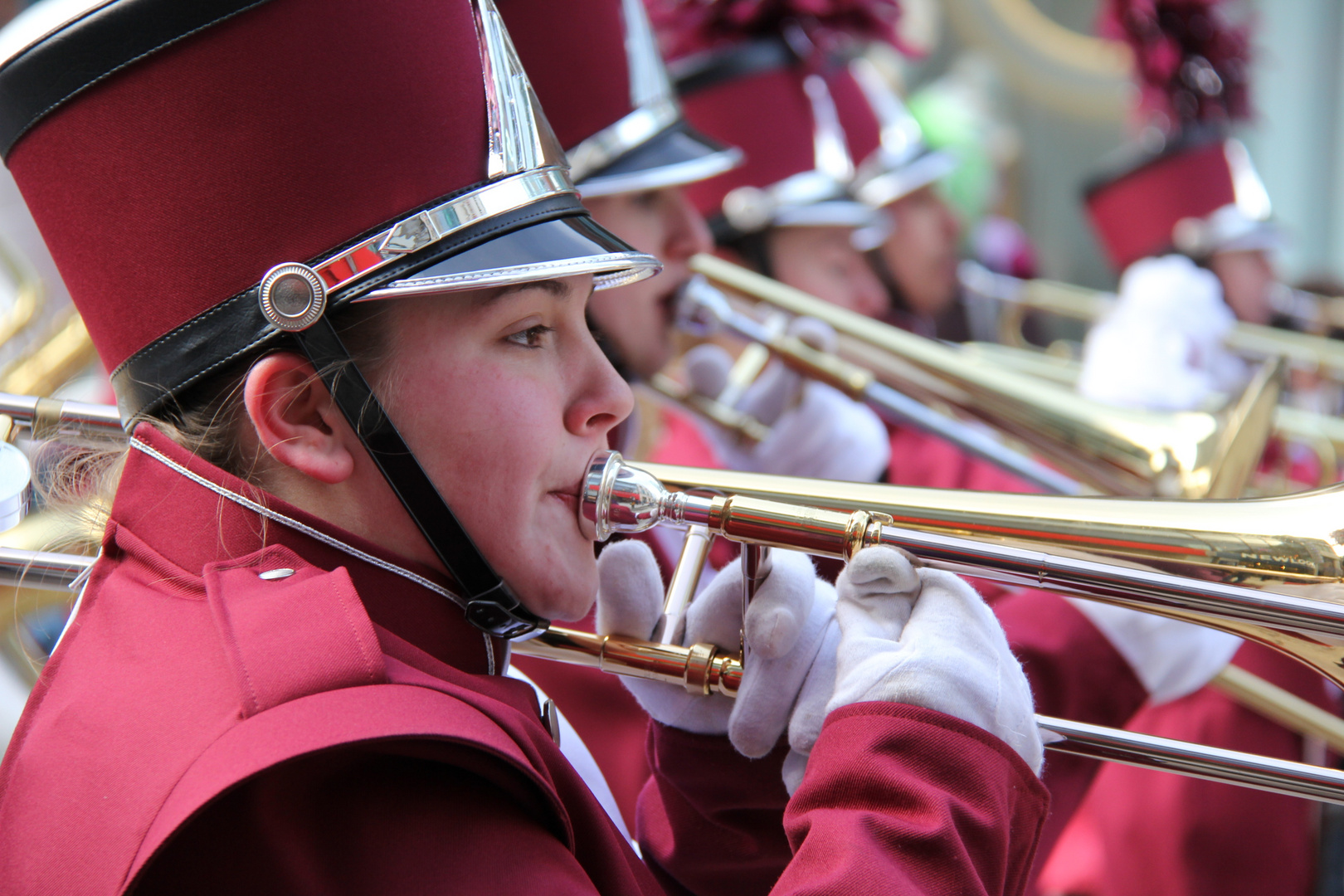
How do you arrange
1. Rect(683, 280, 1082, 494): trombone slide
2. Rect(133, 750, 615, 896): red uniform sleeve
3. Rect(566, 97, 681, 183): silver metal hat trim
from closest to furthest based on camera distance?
1. Rect(133, 750, 615, 896): red uniform sleeve
2. Rect(566, 97, 681, 183): silver metal hat trim
3. Rect(683, 280, 1082, 494): trombone slide

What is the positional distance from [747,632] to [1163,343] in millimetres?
3486

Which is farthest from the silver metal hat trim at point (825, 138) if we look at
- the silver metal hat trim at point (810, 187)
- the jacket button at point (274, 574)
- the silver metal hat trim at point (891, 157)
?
the jacket button at point (274, 574)

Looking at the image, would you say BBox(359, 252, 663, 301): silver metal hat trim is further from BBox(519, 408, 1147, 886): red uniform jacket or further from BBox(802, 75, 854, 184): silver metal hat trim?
BBox(802, 75, 854, 184): silver metal hat trim

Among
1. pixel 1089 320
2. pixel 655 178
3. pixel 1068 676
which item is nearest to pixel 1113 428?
pixel 1068 676

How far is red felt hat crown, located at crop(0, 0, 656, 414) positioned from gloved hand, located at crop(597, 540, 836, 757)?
0.39m

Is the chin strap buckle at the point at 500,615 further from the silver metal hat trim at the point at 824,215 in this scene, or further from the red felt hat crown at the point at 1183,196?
the red felt hat crown at the point at 1183,196

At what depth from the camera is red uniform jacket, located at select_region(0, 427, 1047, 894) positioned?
2.75ft

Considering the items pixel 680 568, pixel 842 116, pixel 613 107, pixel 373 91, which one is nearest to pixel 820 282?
pixel 842 116

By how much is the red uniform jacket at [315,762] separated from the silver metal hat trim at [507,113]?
404mm

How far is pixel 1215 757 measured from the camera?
133 centimetres

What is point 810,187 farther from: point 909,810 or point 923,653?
point 909,810

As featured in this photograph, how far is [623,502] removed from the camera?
1208 millimetres

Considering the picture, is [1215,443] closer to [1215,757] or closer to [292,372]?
[1215,757]

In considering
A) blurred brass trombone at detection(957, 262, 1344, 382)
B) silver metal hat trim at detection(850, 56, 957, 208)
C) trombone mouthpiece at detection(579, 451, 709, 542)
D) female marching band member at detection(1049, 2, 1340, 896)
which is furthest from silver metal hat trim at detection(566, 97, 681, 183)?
blurred brass trombone at detection(957, 262, 1344, 382)
